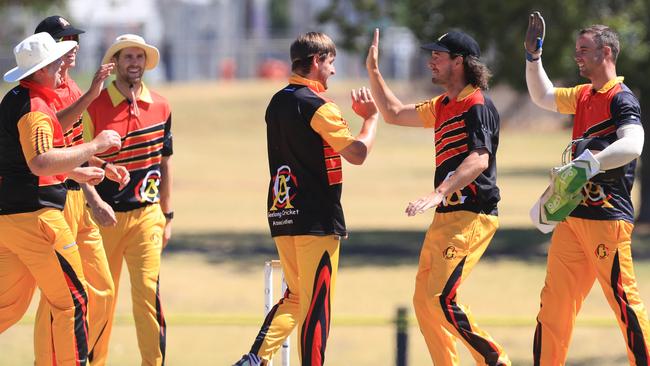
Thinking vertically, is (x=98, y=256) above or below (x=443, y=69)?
below

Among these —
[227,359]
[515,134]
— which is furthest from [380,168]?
[227,359]

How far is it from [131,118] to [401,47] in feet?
188

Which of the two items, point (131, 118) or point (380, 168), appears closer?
point (131, 118)

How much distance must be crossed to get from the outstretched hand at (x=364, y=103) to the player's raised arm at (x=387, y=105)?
1.63 ft

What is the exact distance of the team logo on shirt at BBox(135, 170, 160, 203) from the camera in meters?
8.30

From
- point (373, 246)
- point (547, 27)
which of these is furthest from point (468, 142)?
point (373, 246)

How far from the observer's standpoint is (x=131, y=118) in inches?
328

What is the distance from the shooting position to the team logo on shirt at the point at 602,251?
7.44 m

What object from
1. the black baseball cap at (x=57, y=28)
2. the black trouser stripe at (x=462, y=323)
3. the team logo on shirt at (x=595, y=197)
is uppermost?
the black baseball cap at (x=57, y=28)

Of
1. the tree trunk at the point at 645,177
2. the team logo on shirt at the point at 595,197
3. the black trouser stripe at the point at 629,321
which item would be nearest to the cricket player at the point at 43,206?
the team logo on shirt at the point at 595,197

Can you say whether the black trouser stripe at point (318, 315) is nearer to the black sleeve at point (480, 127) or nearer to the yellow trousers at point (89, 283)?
the black sleeve at point (480, 127)

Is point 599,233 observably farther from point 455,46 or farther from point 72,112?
point 72,112

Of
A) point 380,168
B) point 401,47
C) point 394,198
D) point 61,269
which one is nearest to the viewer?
point 61,269

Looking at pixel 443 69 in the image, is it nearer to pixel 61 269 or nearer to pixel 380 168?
pixel 61 269
